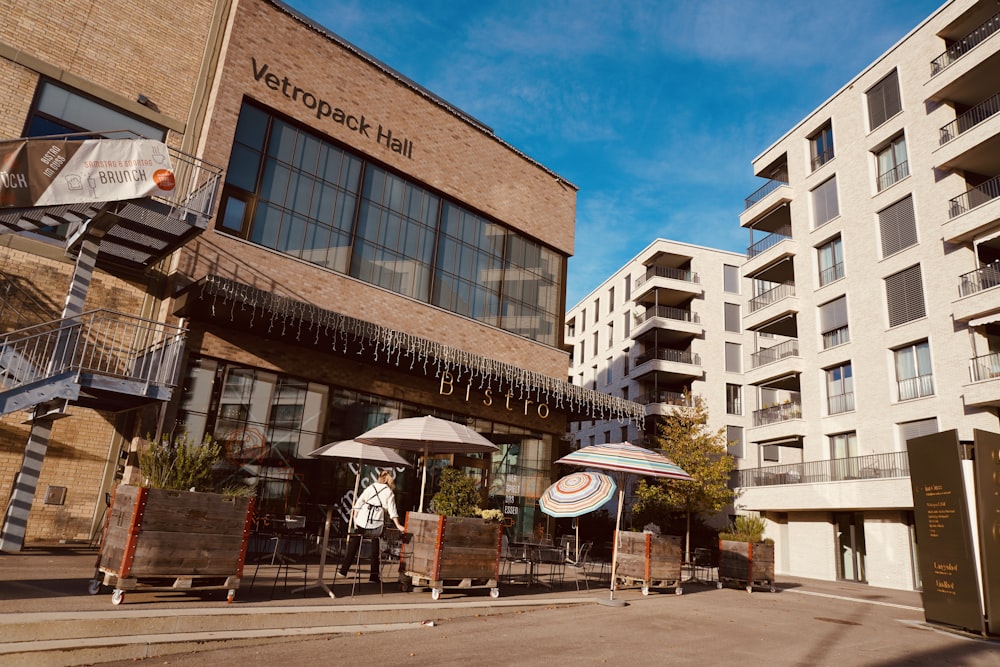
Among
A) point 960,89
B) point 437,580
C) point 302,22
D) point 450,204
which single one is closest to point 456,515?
point 437,580

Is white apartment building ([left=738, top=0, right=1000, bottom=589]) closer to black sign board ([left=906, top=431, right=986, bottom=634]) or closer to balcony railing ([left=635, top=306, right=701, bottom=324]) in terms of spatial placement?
balcony railing ([left=635, top=306, right=701, bottom=324])

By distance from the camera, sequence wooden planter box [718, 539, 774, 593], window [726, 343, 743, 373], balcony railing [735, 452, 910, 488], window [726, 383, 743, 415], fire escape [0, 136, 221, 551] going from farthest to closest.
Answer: window [726, 343, 743, 373], window [726, 383, 743, 415], balcony railing [735, 452, 910, 488], wooden planter box [718, 539, 774, 593], fire escape [0, 136, 221, 551]

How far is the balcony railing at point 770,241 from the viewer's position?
110 feet

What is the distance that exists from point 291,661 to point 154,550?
235 cm

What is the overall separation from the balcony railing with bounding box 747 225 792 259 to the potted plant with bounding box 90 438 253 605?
104 feet

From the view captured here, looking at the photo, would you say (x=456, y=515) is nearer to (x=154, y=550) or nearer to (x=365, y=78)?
(x=154, y=550)

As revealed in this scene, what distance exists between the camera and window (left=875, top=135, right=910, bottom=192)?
2603cm

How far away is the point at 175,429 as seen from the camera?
12336 mm

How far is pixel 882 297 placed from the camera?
1012 inches

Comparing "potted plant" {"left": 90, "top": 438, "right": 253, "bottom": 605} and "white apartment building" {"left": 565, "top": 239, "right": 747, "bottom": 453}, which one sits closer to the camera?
"potted plant" {"left": 90, "top": 438, "right": 253, "bottom": 605}

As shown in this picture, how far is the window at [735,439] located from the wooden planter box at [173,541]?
37695mm

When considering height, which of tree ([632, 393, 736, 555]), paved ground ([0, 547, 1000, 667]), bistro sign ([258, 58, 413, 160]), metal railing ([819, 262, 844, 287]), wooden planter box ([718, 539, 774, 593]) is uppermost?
metal railing ([819, 262, 844, 287])

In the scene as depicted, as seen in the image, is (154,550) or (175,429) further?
(175,429)

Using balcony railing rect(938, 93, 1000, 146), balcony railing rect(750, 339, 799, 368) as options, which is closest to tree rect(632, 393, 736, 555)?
balcony railing rect(750, 339, 799, 368)
